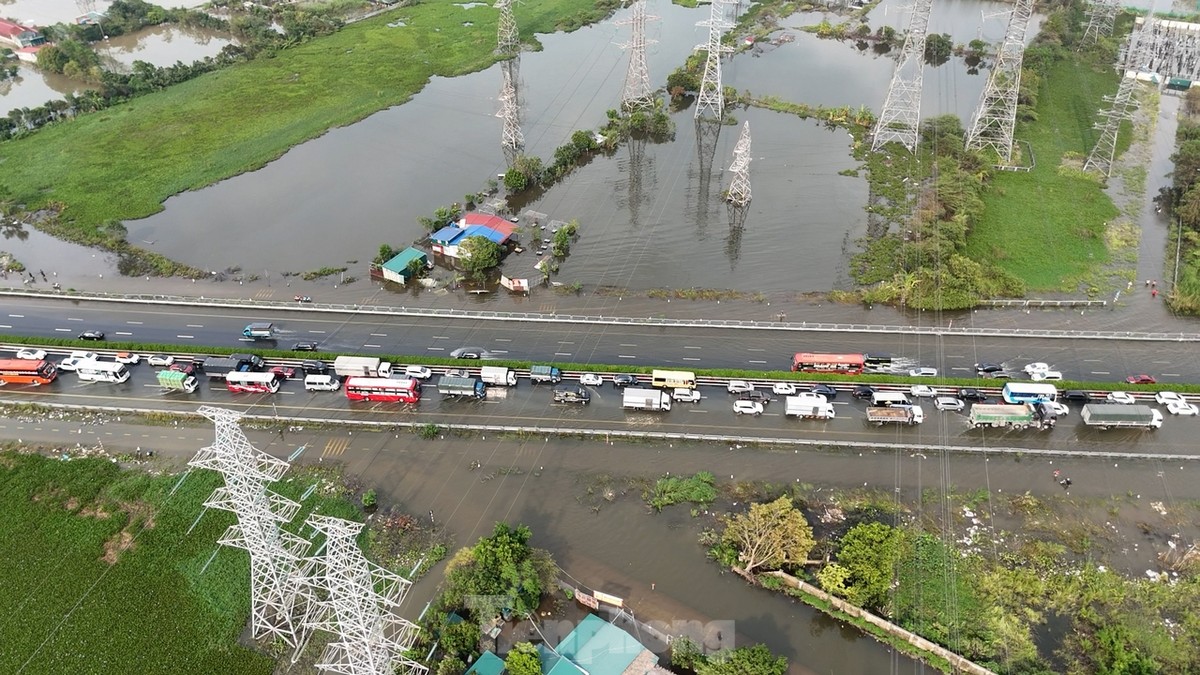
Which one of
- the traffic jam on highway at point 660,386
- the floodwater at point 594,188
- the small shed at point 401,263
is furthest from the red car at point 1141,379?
the small shed at point 401,263

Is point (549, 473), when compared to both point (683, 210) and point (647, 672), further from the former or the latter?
point (683, 210)

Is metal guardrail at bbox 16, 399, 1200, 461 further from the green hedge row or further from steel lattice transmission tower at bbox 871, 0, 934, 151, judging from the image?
steel lattice transmission tower at bbox 871, 0, 934, 151

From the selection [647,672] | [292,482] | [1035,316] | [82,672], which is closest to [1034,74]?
[1035,316]

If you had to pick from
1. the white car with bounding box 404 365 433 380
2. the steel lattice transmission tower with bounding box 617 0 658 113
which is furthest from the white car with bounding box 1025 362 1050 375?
the steel lattice transmission tower with bounding box 617 0 658 113

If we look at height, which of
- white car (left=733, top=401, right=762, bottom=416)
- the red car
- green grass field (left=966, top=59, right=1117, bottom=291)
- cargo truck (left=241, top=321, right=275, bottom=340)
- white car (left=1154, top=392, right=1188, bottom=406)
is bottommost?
white car (left=733, top=401, right=762, bottom=416)

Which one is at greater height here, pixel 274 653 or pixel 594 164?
pixel 594 164

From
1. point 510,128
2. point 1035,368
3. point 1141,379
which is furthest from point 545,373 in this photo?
point 1141,379

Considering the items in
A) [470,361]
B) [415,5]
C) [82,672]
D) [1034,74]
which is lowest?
[82,672]
